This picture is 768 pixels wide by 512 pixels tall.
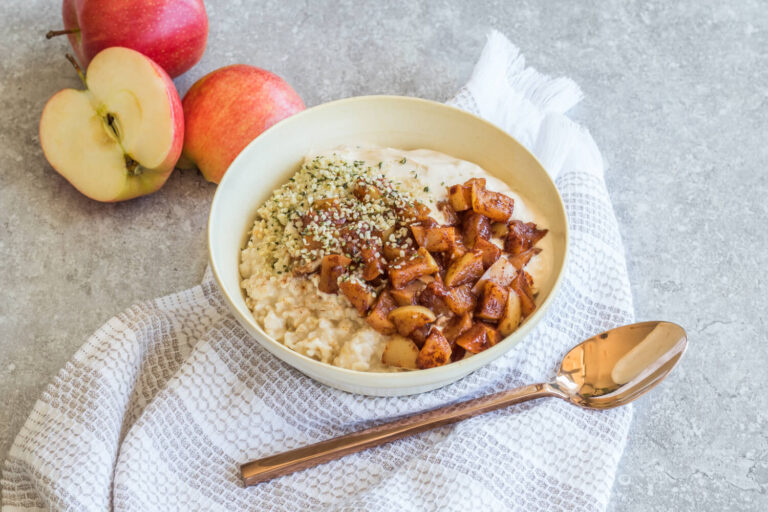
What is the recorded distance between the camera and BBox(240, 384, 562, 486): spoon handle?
2.12m

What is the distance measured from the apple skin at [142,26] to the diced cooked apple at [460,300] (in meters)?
1.46

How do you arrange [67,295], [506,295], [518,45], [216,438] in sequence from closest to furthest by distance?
[506,295] < [216,438] < [67,295] < [518,45]

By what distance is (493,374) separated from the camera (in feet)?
7.45

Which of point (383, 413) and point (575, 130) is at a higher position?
point (575, 130)

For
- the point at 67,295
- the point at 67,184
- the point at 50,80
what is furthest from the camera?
the point at 50,80

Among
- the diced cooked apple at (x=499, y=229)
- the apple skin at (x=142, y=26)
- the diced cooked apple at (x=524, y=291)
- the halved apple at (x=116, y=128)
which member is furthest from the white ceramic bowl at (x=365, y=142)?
the apple skin at (x=142, y=26)

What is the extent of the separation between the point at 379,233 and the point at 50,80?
163 cm

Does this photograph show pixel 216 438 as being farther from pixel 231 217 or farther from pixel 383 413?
pixel 231 217

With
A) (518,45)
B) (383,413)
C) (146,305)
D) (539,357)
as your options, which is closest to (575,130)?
(518,45)

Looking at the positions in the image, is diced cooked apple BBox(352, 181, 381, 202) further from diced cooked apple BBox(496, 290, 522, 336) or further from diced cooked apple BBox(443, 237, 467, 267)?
diced cooked apple BBox(496, 290, 522, 336)

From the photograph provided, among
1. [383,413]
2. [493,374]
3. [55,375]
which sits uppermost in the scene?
[493,374]

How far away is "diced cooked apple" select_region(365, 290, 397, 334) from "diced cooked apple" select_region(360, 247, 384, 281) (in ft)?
0.19

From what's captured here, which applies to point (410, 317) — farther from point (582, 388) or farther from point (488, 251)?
point (582, 388)

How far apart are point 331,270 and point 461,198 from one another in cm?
44
